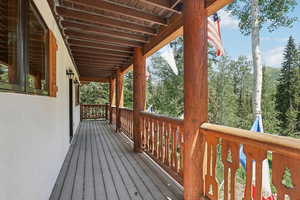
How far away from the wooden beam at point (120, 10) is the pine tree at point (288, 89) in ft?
79.1

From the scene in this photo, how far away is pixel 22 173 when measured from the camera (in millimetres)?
1355

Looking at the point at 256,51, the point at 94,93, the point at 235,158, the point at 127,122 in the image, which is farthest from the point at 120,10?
the point at 94,93

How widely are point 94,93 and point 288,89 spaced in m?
24.4

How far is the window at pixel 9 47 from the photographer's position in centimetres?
112

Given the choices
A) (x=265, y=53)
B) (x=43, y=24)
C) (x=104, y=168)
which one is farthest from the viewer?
(x=265, y=53)

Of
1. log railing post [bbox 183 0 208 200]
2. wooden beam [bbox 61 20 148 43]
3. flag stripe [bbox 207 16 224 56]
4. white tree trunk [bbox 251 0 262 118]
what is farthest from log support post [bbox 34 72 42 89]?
white tree trunk [bbox 251 0 262 118]

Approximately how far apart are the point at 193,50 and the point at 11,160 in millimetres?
1882

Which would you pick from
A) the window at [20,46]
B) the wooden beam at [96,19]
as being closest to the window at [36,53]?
the window at [20,46]

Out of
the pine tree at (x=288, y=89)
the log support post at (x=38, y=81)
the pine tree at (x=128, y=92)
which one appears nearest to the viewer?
the log support post at (x=38, y=81)

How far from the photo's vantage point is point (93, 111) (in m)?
12.1

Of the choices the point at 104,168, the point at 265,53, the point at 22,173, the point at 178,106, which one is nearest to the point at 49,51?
the point at 22,173

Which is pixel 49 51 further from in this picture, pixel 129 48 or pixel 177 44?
pixel 177 44

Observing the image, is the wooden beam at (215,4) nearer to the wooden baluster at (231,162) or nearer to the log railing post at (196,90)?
the log railing post at (196,90)

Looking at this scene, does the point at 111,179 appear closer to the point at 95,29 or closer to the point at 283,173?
the point at 283,173
